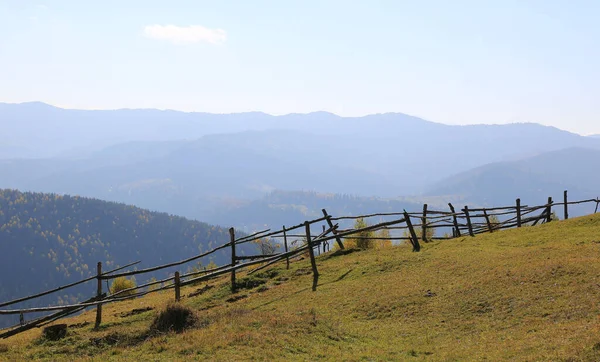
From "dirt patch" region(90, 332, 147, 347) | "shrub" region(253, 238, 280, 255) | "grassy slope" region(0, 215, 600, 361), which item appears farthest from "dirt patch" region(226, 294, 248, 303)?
"shrub" region(253, 238, 280, 255)

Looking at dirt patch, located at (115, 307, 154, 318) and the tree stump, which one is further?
dirt patch, located at (115, 307, 154, 318)

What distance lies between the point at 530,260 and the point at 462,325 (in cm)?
653

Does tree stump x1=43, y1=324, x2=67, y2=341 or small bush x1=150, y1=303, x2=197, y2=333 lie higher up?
small bush x1=150, y1=303, x2=197, y2=333

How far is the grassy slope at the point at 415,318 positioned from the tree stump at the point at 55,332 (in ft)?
1.15

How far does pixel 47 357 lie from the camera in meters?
13.3

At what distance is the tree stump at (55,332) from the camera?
15.8 m

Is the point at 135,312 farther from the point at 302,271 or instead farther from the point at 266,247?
the point at 266,247

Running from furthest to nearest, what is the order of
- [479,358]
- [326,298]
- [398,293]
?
[326,298] → [398,293] → [479,358]

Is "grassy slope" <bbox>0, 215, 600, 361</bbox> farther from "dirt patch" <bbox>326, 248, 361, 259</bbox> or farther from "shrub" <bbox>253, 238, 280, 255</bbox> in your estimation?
"shrub" <bbox>253, 238, 280, 255</bbox>

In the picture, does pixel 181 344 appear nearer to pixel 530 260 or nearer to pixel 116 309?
pixel 530 260

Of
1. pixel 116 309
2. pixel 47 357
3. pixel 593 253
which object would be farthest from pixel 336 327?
pixel 116 309

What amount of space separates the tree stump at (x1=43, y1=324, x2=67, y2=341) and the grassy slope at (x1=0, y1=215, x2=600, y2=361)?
1.15ft

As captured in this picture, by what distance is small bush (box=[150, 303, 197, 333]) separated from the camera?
46.8 ft

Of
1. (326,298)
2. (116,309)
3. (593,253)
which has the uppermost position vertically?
(593,253)
